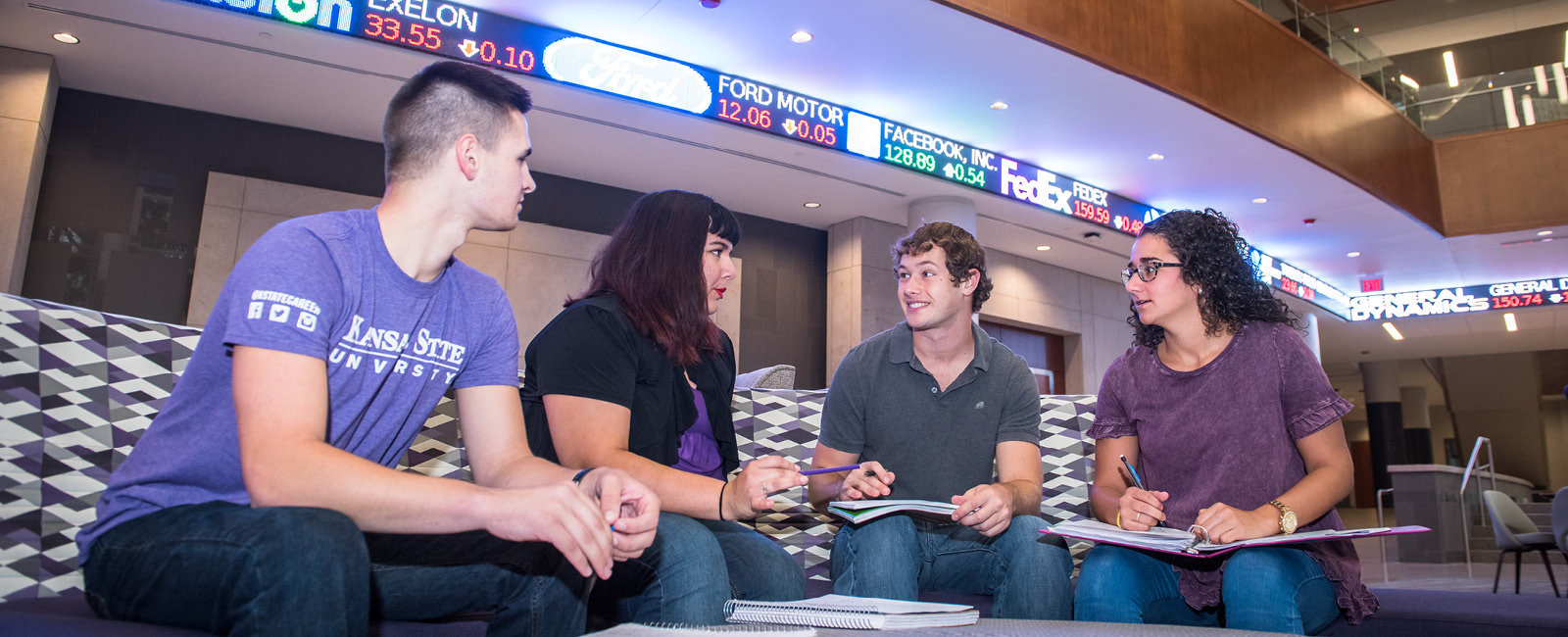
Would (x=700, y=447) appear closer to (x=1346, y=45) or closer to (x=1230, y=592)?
(x=1230, y=592)

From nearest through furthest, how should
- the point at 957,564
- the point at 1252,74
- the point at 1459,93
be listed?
the point at 957,564 < the point at 1252,74 < the point at 1459,93

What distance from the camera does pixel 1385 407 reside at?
601 inches

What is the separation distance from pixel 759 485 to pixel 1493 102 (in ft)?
32.7

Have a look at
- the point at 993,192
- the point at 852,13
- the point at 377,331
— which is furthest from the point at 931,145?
the point at 377,331

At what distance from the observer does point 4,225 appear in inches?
182

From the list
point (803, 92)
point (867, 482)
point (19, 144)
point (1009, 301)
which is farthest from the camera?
point (1009, 301)

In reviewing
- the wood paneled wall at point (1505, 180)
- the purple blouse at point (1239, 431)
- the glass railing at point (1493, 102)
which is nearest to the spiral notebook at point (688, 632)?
the purple blouse at point (1239, 431)

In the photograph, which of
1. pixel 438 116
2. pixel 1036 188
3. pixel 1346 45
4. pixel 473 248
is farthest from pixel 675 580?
pixel 1346 45

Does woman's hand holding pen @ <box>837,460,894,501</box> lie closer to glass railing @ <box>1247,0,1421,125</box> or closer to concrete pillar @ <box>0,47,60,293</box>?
concrete pillar @ <box>0,47,60,293</box>

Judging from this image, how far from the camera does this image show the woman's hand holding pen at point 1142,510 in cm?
182

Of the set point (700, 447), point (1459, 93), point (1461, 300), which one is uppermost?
point (1459, 93)

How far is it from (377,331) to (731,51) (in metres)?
3.97

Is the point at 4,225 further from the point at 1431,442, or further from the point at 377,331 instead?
the point at 1431,442

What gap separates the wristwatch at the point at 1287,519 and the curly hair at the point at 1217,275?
0.45m
